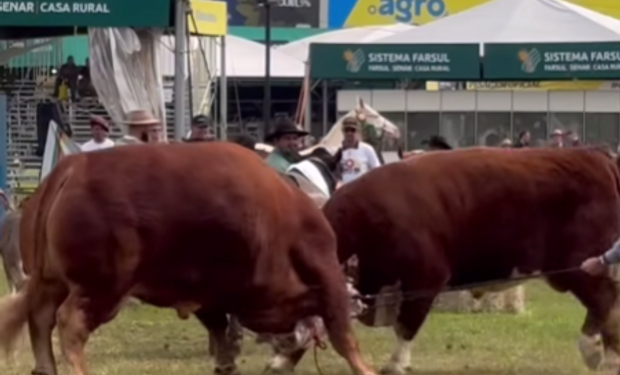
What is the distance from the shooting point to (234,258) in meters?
10.4

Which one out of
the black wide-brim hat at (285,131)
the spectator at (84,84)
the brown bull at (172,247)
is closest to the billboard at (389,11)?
the spectator at (84,84)

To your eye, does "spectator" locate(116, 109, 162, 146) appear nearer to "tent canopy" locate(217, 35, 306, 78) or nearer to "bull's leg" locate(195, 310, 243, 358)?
"bull's leg" locate(195, 310, 243, 358)

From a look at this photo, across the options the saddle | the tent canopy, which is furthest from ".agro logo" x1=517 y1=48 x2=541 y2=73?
the saddle

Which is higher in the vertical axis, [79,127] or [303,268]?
[303,268]

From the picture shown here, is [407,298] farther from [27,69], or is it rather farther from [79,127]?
[27,69]

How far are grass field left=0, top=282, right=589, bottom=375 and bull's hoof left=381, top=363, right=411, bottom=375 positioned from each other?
4.0 inches

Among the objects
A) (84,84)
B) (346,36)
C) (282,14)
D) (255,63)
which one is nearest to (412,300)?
(84,84)

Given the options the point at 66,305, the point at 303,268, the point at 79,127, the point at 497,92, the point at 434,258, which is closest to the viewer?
the point at 66,305

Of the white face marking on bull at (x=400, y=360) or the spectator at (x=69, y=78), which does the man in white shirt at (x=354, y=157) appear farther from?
the spectator at (x=69, y=78)

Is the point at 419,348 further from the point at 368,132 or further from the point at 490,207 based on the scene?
the point at 368,132

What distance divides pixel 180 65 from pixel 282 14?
45.2 metres

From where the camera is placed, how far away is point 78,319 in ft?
32.5

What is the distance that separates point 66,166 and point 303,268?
5.39 feet

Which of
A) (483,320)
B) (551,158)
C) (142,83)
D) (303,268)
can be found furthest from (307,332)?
(142,83)
